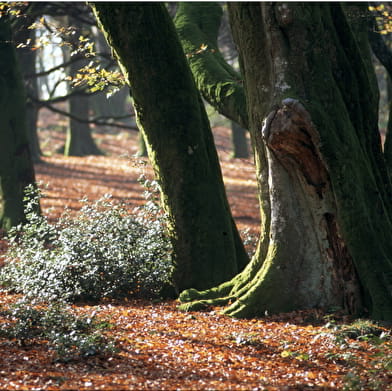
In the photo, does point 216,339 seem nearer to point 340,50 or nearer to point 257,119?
Answer: point 257,119

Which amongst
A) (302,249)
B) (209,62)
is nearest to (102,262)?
(302,249)

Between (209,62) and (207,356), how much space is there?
5.56m

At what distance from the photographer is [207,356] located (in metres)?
5.57

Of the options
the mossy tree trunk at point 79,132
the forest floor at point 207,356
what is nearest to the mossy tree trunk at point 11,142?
the forest floor at point 207,356

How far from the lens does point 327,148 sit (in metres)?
6.13

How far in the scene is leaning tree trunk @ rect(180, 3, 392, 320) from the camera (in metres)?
6.17

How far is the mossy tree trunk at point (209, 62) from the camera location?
8.93m

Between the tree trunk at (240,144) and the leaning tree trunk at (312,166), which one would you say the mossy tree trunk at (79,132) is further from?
the leaning tree trunk at (312,166)

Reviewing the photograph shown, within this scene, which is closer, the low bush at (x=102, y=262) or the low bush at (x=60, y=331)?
the low bush at (x=60, y=331)

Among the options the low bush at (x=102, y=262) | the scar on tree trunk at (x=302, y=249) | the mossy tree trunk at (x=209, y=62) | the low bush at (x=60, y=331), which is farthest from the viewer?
the mossy tree trunk at (x=209, y=62)

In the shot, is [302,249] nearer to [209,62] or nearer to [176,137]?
[176,137]

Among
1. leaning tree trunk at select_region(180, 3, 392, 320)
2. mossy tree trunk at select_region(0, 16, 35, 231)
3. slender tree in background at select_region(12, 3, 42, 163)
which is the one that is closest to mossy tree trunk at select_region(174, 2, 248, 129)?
leaning tree trunk at select_region(180, 3, 392, 320)

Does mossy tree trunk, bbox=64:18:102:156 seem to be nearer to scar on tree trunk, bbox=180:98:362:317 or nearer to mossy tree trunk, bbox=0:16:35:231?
mossy tree trunk, bbox=0:16:35:231

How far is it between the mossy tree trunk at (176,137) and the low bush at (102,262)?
46 cm
